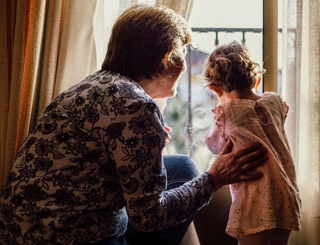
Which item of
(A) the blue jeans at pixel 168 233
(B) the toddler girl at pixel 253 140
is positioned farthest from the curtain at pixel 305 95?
(A) the blue jeans at pixel 168 233

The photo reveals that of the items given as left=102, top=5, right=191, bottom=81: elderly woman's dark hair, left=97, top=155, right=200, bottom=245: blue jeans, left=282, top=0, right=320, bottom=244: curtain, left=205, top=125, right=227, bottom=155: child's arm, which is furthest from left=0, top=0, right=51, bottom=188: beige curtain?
left=282, top=0, right=320, bottom=244: curtain

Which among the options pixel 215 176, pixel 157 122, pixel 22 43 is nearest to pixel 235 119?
pixel 215 176

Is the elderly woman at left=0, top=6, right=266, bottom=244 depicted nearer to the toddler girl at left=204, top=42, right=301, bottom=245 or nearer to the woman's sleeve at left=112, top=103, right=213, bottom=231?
the woman's sleeve at left=112, top=103, right=213, bottom=231

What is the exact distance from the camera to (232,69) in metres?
1.43

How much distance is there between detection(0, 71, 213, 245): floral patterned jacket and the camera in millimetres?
996

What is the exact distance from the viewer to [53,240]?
996 millimetres

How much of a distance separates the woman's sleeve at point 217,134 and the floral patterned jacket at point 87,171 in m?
0.47

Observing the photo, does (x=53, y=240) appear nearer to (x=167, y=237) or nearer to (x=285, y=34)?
(x=167, y=237)

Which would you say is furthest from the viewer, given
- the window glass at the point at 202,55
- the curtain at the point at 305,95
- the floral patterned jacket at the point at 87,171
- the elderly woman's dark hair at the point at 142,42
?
the window glass at the point at 202,55

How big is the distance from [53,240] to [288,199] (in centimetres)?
78

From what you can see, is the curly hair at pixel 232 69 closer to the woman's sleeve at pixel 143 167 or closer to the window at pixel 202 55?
the window at pixel 202 55

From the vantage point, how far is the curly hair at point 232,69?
1432 millimetres

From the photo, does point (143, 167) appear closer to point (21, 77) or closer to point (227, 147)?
point (227, 147)

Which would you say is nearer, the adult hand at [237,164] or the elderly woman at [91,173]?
the elderly woman at [91,173]
